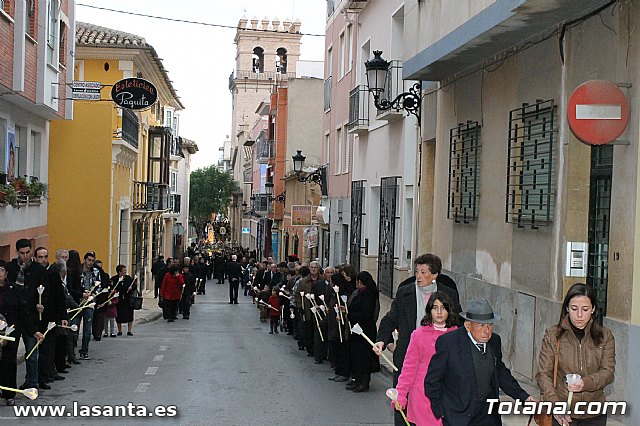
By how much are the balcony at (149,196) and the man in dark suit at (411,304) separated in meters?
30.9

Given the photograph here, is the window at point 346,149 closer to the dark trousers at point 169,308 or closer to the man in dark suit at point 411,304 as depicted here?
the dark trousers at point 169,308

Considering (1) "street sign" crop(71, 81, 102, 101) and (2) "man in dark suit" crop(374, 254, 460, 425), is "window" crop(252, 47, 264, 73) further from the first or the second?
(2) "man in dark suit" crop(374, 254, 460, 425)

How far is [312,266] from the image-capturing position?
18.1m

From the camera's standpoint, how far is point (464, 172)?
15.9m

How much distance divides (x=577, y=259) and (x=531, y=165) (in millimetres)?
1998

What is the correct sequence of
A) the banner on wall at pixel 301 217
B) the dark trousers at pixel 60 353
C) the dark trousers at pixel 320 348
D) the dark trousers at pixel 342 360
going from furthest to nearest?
the banner on wall at pixel 301 217, the dark trousers at pixel 320 348, the dark trousers at pixel 60 353, the dark trousers at pixel 342 360

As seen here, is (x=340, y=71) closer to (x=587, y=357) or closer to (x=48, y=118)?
(x=48, y=118)

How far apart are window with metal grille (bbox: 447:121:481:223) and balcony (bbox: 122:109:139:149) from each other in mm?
18791

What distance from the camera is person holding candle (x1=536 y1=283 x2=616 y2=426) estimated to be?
21.7ft

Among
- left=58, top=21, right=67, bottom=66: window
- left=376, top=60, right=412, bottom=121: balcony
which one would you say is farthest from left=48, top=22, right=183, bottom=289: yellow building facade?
left=376, top=60, right=412, bottom=121: balcony

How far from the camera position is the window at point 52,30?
23578 mm

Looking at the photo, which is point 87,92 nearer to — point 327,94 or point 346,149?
point 346,149

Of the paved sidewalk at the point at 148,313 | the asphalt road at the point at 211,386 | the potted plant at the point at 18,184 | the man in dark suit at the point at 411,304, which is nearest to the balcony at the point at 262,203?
the paved sidewalk at the point at 148,313

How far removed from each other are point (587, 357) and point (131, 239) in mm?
32869
